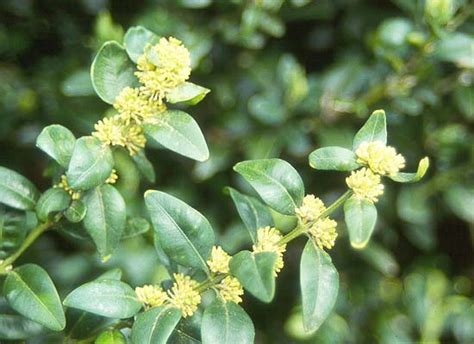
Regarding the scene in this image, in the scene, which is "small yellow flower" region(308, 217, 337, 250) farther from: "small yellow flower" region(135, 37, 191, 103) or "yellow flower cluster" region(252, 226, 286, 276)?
"small yellow flower" region(135, 37, 191, 103)

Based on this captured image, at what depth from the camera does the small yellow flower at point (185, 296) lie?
1128mm

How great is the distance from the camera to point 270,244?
1.13m

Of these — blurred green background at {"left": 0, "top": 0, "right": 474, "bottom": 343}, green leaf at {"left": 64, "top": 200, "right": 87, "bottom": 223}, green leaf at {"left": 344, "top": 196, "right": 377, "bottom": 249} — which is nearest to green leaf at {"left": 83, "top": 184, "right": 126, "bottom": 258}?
green leaf at {"left": 64, "top": 200, "right": 87, "bottom": 223}

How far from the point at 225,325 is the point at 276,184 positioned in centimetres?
22

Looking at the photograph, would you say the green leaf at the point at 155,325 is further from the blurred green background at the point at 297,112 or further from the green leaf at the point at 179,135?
the blurred green background at the point at 297,112

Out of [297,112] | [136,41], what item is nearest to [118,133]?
[136,41]

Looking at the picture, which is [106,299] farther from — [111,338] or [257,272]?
[257,272]

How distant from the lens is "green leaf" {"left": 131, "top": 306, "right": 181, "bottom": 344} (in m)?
1.07

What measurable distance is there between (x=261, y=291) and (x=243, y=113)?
1.03 meters

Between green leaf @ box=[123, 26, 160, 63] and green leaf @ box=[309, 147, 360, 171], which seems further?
green leaf @ box=[123, 26, 160, 63]

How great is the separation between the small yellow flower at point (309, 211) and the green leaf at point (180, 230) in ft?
0.45

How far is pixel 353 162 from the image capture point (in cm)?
113

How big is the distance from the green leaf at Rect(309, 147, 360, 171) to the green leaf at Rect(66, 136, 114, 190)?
1.04ft

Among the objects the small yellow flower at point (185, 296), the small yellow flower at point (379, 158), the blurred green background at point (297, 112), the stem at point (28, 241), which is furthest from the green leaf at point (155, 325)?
the blurred green background at point (297, 112)
